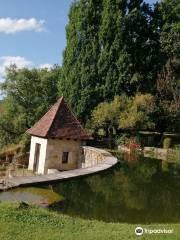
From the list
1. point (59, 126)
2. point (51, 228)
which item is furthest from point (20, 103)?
point (51, 228)

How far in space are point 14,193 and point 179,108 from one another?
2915 centimetres

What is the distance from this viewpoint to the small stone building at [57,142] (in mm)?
23484

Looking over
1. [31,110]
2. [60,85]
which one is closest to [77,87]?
[60,85]

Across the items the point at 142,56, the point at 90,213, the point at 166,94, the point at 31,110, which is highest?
the point at 142,56

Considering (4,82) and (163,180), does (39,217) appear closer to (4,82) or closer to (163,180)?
(163,180)

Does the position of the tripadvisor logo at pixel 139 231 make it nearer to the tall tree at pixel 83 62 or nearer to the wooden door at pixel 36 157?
the wooden door at pixel 36 157

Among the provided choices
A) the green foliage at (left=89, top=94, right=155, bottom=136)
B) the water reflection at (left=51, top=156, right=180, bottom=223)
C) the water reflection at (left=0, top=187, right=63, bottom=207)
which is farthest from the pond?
the green foliage at (left=89, top=94, right=155, bottom=136)

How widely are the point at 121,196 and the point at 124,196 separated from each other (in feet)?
0.43

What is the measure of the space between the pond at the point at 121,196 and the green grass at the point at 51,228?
5.81 ft

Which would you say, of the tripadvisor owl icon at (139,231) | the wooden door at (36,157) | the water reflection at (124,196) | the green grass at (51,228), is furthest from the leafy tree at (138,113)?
the tripadvisor owl icon at (139,231)

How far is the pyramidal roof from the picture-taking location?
23.5m

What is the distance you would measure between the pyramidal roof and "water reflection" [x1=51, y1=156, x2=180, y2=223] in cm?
429

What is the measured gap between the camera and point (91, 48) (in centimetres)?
4262

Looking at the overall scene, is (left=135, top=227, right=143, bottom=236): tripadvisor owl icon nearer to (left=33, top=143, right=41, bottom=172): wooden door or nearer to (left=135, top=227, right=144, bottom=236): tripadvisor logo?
(left=135, top=227, right=144, bottom=236): tripadvisor logo
